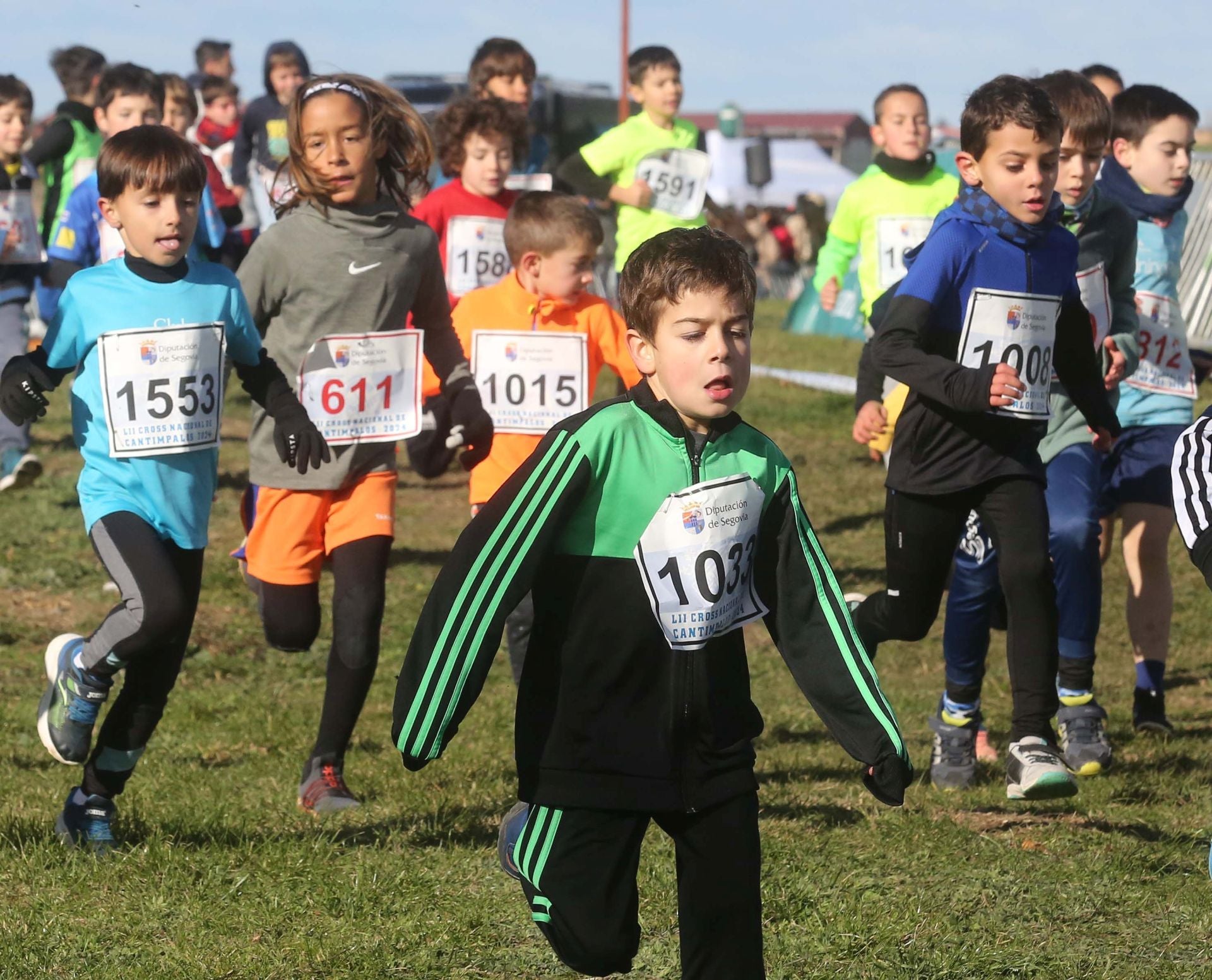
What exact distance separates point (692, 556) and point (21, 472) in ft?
22.8

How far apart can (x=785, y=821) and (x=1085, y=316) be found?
70.7 inches

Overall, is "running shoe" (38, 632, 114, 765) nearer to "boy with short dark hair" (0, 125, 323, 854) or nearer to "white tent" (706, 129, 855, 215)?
"boy with short dark hair" (0, 125, 323, 854)

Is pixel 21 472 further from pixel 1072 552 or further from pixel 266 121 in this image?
pixel 1072 552

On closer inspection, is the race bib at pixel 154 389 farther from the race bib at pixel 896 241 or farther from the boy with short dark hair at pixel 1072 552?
the race bib at pixel 896 241

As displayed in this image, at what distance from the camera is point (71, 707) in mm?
5059

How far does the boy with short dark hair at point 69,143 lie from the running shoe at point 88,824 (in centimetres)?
639

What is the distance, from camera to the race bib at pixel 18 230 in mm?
10008

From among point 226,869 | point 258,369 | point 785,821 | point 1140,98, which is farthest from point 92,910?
point 1140,98

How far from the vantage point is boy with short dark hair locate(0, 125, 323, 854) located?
4922mm

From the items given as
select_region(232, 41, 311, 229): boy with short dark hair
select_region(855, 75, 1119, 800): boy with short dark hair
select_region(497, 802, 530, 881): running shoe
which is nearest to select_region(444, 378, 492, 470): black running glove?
select_region(855, 75, 1119, 800): boy with short dark hair

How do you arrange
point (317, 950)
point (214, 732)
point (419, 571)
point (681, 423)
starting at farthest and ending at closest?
point (419, 571), point (214, 732), point (317, 950), point (681, 423)

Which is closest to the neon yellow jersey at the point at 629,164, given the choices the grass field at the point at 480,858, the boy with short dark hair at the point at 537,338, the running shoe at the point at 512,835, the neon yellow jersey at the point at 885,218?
the neon yellow jersey at the point at 885,218

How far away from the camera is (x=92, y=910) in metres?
4.57

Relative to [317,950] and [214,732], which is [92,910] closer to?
[317,950]
